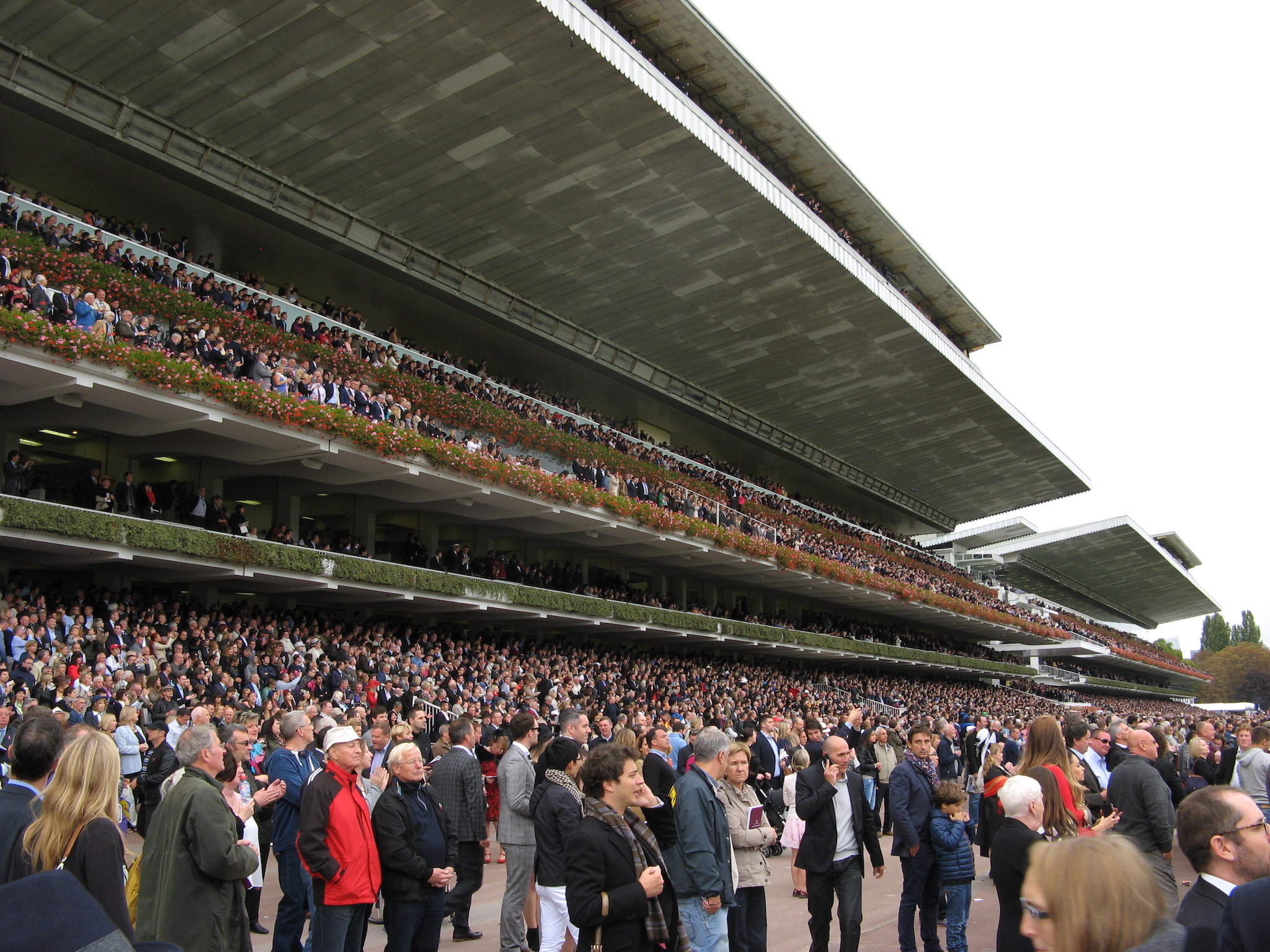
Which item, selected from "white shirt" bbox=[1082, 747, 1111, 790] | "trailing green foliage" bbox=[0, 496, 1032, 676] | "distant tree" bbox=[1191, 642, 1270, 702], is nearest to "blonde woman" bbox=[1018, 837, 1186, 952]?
"white shirt" bbox=[1082, 747, 1111, 790]

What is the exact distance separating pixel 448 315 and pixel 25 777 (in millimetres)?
27362

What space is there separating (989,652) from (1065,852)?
55.2 meters

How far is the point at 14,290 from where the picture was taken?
1509cm

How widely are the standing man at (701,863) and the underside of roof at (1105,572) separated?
63591 millimetres

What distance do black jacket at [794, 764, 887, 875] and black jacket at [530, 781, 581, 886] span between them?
1652 mm

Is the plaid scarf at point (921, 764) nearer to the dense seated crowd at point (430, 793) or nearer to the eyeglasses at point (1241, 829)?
the dense seated crowd at point (430, 793)

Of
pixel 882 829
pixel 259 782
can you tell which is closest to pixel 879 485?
pixel 882 829

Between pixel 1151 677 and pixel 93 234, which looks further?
pixel 1151 677

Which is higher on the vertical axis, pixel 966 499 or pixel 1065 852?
pixel 966 499

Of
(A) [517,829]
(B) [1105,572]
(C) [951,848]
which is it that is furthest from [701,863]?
(B) [1105,572]

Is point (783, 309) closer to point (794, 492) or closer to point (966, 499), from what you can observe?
point (794, 492)

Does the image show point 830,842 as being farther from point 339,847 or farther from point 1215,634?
point 1215,634

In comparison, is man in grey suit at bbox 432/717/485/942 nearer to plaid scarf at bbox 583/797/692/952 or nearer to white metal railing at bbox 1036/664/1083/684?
plaid scarf at bbox 583/797/692/952

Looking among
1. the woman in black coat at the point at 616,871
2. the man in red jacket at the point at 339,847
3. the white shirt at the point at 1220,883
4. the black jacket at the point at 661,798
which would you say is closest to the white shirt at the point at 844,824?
the black jacket at the point at 661,798
